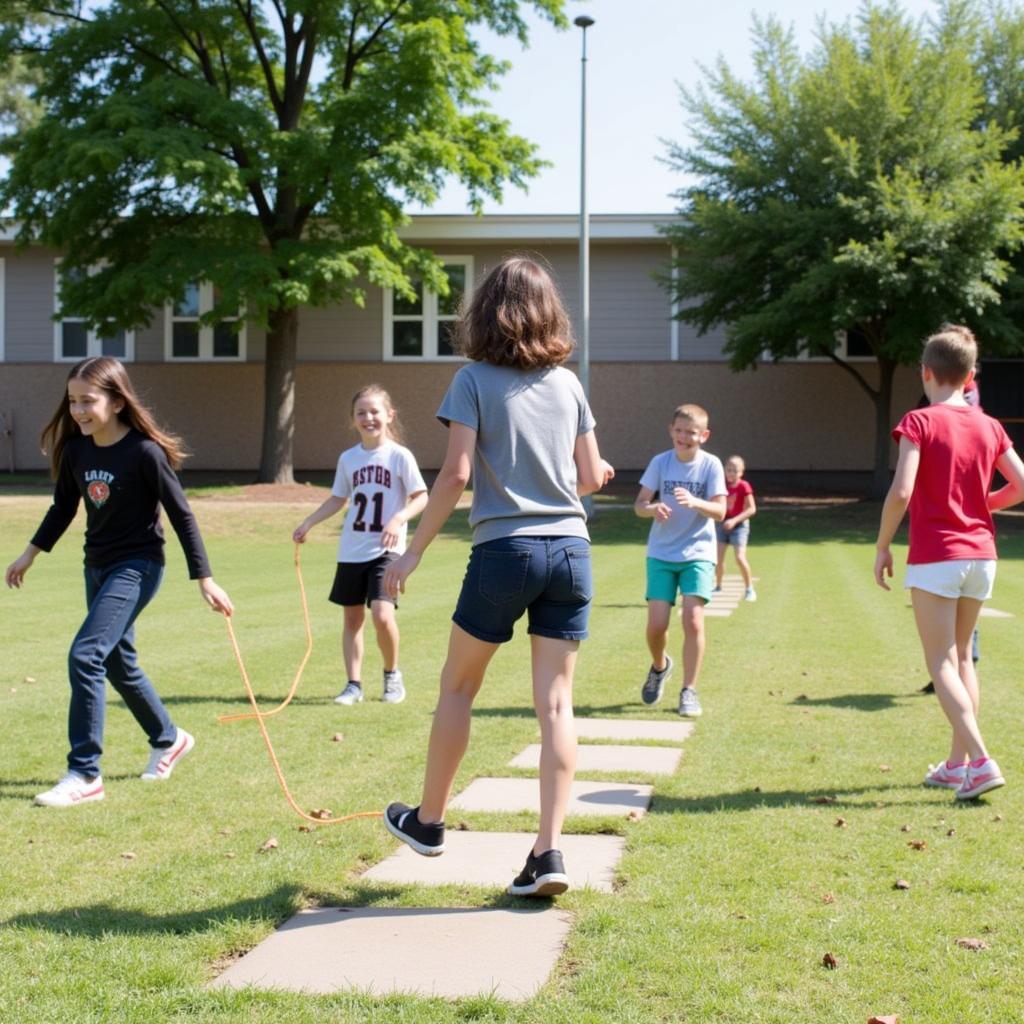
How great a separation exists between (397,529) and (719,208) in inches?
788

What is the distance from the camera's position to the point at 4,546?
19953 millimetres

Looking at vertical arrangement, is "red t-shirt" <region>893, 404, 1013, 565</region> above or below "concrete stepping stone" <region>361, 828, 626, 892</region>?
above

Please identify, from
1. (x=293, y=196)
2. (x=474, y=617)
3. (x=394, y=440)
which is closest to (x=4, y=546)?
(x=293, y=196)

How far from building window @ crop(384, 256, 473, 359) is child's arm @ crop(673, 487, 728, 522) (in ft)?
85.0

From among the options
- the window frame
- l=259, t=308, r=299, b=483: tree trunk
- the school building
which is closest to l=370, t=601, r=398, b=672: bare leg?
l=259, t=308, r=299, b=483: tree trunk

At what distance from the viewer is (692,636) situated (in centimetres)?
751

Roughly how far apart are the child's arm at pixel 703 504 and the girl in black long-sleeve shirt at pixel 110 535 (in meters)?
2.71

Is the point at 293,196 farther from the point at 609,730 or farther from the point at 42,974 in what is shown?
the point at 42,974

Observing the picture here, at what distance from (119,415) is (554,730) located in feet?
8.80

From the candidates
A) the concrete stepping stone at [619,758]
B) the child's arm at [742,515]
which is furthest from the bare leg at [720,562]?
the concrete stepping stone at [619,758]

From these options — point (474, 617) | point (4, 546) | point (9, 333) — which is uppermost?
point (9, 333)

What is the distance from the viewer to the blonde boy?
7457mm

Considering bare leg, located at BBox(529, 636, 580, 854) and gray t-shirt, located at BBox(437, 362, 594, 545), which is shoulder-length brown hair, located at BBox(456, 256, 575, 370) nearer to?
gray t-shirt, located at BBox(437, 362, 594, 545)

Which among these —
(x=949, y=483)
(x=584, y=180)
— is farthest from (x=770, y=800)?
(x=584, y=180)
